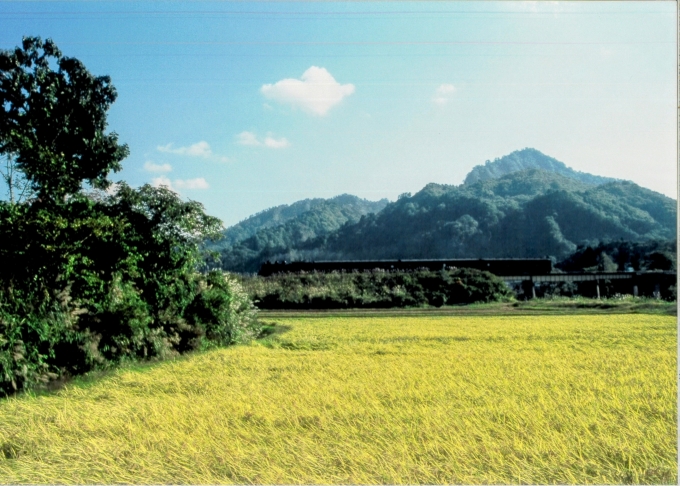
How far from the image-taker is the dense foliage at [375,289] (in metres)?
22.4

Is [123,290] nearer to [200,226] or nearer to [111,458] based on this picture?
[200,226]

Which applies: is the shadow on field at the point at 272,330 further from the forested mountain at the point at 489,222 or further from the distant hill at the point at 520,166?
the distant hill at the point at 520,166

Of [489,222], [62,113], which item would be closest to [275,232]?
[62,113]

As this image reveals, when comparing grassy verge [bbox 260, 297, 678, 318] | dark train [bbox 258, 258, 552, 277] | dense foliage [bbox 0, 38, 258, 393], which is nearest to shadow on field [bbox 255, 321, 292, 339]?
dense foliage [bbox 0, 38, 258, 393]

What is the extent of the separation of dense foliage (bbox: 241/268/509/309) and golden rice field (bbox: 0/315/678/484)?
14502 millimetres

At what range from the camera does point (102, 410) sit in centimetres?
509

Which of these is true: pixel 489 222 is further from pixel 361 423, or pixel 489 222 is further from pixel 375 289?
pixel 361 423

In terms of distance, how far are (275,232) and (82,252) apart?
602 inches

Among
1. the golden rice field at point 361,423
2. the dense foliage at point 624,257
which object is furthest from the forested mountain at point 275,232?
the dense foliage at point 624,257

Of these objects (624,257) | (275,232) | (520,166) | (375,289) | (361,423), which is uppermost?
(520,166)

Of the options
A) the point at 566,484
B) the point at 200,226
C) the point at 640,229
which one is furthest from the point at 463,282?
the point at 566,484

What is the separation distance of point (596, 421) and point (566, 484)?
1.20 meters

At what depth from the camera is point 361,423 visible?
4352mm

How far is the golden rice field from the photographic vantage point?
3.48 meters
